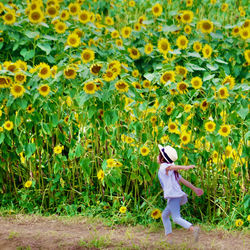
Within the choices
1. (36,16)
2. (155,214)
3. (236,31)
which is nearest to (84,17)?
(36,16)

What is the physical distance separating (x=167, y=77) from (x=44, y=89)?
85 cm

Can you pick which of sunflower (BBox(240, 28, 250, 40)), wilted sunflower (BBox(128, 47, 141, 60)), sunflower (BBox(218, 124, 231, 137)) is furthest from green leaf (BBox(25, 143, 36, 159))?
sunflower (BBox(240, 28, 250, 40))

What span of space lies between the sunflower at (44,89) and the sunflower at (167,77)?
0.78 meters

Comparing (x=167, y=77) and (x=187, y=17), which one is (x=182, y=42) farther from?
(x=167, y=77)

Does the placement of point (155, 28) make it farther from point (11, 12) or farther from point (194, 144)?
point (194, 144)

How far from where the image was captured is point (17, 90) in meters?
3.11

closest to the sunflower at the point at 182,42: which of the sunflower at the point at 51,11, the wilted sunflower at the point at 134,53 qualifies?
the wilted sunflower at the point at 134,53

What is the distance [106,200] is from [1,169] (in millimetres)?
900

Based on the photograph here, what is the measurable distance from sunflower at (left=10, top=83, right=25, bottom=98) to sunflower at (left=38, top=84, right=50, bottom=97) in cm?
12

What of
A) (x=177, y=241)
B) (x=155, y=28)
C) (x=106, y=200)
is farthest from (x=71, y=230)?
(x=155, y=28)

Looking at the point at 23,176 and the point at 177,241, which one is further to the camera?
the point at 23,176

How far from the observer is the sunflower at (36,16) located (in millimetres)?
3975

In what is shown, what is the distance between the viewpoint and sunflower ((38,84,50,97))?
3.09 meters

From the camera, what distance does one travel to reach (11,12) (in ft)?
13.3
